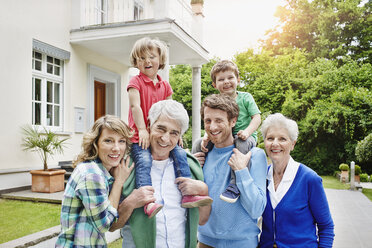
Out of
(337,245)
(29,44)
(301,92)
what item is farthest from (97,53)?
(301,92)

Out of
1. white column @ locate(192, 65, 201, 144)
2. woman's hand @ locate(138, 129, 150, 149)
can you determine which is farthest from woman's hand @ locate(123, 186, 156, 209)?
white column @ locate(192, 65, 201, 144)

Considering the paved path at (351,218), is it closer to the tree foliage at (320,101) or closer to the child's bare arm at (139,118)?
the child's bare arm at (139,118)

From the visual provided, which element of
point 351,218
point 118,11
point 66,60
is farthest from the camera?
point 118,11

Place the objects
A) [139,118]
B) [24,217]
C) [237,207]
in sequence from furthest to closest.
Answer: [24,217], [139,118], [237,207]

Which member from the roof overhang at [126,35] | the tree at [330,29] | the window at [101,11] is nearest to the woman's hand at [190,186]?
the roof overhang at [126,35]

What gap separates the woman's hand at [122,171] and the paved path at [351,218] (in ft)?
14.2

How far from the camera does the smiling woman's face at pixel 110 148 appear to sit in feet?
5.76

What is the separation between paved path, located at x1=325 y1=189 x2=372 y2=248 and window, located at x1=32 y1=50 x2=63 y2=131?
659 centimetres

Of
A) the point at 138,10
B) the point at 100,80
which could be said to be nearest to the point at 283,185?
the point at 100,80

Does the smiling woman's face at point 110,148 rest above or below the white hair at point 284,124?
below

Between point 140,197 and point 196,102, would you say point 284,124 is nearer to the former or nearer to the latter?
point 140,197

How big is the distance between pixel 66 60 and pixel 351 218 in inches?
309

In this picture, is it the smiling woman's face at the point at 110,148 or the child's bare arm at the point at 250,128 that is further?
the child's bare arm at the point at 250,128

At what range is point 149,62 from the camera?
7.79ft
